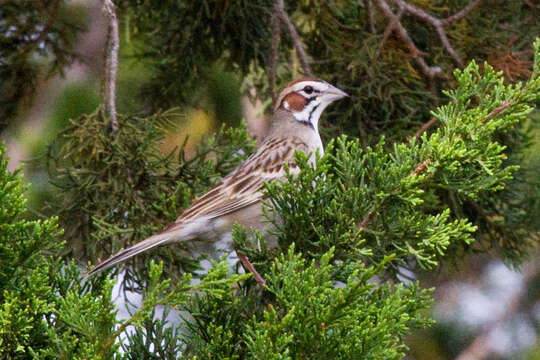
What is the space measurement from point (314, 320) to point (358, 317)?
0.14m

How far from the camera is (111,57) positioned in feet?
10.3

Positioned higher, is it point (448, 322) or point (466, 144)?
point (466, 144)

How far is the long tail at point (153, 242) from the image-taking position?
268 cm

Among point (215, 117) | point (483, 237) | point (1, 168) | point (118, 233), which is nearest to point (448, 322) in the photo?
point (483, 237)

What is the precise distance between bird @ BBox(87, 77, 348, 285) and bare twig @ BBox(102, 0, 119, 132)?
540mm

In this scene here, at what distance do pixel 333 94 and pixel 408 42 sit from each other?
446mm

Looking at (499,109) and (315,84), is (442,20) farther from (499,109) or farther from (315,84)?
(499,109)

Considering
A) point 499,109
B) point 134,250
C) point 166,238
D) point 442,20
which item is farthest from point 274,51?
point 499,109

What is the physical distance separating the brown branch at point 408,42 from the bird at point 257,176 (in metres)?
0.41

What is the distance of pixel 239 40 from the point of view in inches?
163

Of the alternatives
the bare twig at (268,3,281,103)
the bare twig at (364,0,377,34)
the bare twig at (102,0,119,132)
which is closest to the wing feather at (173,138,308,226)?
the bare twig at (268,3,281,103)

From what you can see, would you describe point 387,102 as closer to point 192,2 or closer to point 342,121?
point 342,121

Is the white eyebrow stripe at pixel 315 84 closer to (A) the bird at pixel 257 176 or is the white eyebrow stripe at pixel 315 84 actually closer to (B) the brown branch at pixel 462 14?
(A) the bird at pixel 257 176

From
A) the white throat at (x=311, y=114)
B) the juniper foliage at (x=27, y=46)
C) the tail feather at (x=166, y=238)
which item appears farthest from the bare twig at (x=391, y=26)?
the juniper foliage at (x=27, y=46)
